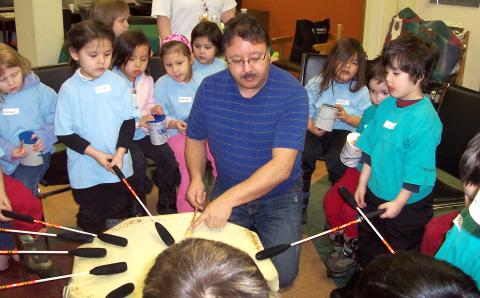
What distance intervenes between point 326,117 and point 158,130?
970mm

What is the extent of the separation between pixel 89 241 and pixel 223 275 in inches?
40.6

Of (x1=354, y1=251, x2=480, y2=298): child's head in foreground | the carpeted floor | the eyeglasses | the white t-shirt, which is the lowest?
the carpeted floor

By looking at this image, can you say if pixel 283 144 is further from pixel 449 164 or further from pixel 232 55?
pixel 449 164

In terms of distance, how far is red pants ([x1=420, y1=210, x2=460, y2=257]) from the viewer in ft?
6.82

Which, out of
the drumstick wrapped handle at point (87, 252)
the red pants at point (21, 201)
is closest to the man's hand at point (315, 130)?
the red pants at point (21, 201)

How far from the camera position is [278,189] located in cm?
218

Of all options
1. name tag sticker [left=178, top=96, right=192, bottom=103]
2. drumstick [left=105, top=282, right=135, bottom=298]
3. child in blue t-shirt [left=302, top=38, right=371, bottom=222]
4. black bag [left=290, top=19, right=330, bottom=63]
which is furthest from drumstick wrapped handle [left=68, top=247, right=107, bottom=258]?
black bag [left=290, top=19, right=330, bottom=63]

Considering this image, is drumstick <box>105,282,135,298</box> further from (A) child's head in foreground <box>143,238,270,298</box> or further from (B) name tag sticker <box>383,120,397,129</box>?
(B) name tag sticker <box>383,120,397,129</box>

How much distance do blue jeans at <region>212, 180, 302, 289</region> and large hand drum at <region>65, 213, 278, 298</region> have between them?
33 cm

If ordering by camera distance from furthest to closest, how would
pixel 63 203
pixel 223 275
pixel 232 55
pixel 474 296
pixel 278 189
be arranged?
1. pixel 63 203
2. pixel 278 189
3. pixel 232 55
4. pixel 474 296
5. pixel 223 275

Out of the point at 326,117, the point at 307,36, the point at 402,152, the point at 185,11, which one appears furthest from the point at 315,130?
the point at 307,36

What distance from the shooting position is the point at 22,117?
2.54m

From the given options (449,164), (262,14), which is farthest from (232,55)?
(262,14)

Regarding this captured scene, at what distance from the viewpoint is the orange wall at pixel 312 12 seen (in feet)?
19.2
